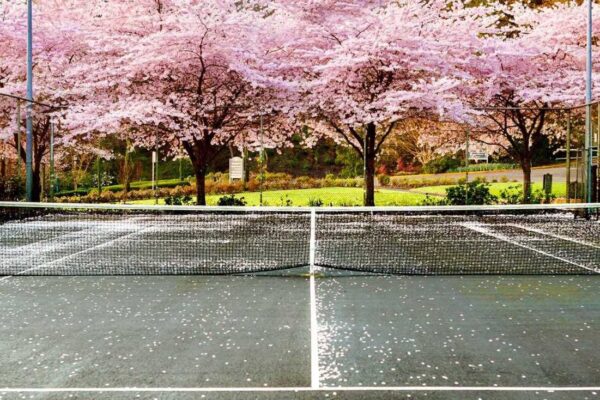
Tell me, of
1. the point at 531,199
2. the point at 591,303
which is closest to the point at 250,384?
the point at 591,303

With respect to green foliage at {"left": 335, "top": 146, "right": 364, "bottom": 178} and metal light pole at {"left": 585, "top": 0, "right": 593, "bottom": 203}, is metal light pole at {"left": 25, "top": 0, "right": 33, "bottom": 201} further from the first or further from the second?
metal light pole at {"left": 585, "top": 0, "right": 593, "bottom": 203}

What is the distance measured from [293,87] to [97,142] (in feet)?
24.7

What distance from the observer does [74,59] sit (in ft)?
80.7

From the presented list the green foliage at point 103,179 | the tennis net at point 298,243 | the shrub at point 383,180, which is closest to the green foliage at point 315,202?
the shrub at point 383,180

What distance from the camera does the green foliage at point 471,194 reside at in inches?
894

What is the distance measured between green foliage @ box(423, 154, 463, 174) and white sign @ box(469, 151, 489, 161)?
0.41 m

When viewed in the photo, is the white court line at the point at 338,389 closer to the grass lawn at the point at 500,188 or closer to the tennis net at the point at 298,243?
the tennis net at the point at 298,243

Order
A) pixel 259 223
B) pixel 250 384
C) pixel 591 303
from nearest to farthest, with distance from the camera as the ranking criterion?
pixel 250 384
pixel 591 303
pixel 259 223

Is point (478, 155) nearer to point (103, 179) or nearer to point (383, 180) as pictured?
point (383, 180)

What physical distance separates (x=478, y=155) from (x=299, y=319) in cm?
1751

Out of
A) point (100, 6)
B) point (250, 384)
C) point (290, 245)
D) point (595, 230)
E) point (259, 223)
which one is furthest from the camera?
point (100, 6)

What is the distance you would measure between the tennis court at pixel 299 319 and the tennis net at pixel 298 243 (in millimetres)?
89

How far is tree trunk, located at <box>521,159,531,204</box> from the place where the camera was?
75.5 ft

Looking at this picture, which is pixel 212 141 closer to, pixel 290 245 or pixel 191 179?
pixel 191 179
